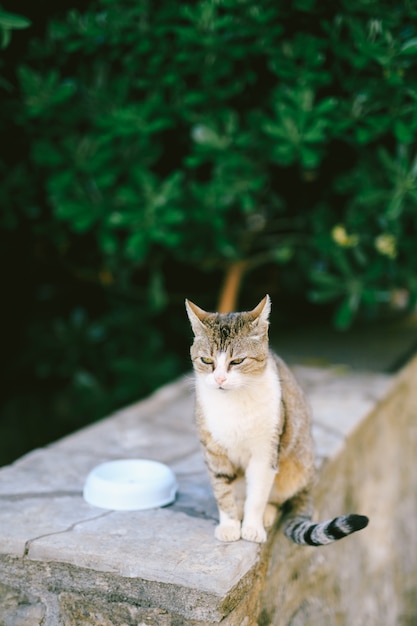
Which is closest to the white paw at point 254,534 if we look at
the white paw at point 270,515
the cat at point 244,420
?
the cat at point 244,420

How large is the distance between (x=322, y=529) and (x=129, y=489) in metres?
0.68

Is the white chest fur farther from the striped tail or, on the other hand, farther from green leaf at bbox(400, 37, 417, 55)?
green leaf at bbox(400, 37, 417, 55)

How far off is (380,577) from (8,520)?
86.3 inches

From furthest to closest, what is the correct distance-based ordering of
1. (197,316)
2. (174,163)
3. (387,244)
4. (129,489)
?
(174,163), (387,244), (129,489), (197,316)

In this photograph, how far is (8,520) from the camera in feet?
6.97

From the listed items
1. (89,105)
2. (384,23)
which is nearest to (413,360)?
(384,23)

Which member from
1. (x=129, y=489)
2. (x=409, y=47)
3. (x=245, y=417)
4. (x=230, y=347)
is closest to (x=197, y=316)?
(x=230, y=347)

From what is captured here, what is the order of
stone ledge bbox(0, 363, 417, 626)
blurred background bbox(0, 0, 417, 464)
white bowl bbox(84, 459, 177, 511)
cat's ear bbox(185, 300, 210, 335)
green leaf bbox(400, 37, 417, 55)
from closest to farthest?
stone ledge bbox(0, 363, 417, 626), cat's ear bbox(185, 300, 210, 335), white bowl bbox(84, 459, 177, 511), green leaf bbox(400, 37, 417, 55), blurred background bbox(0, 0, 417, 464)

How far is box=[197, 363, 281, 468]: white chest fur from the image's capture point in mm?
1985

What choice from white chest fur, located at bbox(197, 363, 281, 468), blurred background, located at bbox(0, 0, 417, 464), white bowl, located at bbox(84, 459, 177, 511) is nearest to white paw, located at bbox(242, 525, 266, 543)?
white chest fur, located at bbox(197, 363, 281, 468)

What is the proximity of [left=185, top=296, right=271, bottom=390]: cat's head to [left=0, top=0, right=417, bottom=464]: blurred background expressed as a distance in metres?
1.45

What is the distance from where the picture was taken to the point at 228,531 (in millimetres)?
2023

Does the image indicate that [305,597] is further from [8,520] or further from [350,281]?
[350,281]

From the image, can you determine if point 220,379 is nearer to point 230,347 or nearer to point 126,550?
point 230,347
